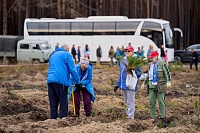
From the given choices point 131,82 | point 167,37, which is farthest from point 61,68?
point 167,37

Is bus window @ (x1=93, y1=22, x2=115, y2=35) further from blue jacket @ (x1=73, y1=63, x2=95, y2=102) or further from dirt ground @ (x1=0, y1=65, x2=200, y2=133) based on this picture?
blue jacket @ (x1=73, y1=63, x2=95, y2=102)

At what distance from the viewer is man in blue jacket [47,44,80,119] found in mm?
11477

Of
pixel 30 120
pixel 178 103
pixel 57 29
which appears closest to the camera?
pixel 30 120

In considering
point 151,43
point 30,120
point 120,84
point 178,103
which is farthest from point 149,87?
point 151,43

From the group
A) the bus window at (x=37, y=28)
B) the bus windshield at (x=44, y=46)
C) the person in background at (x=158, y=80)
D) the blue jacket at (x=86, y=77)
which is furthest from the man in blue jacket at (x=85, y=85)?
the bus window at (x=37, y=28)

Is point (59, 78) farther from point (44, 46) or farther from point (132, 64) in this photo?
point (44, 46)

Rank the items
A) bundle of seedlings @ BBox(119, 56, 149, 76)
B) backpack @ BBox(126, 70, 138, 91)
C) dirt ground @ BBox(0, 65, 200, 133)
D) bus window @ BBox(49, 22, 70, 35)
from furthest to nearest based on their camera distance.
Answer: bus window @ BBox(49, 22, 70, 35), bundle of seedlings @ BBox(119, 56, 149, 76), backpack @ BBox(126, 70, 138, 91), dirt ground @ BBox(0, 65, 200, 133)

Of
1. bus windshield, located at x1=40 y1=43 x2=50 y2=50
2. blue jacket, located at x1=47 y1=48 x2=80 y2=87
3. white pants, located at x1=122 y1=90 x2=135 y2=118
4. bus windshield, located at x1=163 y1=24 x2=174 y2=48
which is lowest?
white pants, located at x1=122 y1=90 x2=135 y2=118

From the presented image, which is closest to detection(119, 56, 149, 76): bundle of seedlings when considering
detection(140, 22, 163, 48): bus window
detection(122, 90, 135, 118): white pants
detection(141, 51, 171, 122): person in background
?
detection(141, 51, 171, 122): person in background

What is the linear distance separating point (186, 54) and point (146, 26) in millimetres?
3872

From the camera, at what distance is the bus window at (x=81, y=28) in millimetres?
44188

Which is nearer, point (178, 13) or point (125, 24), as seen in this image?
point (125, 24)

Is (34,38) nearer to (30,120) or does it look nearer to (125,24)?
(125,24)

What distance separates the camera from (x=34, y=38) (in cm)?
4509
